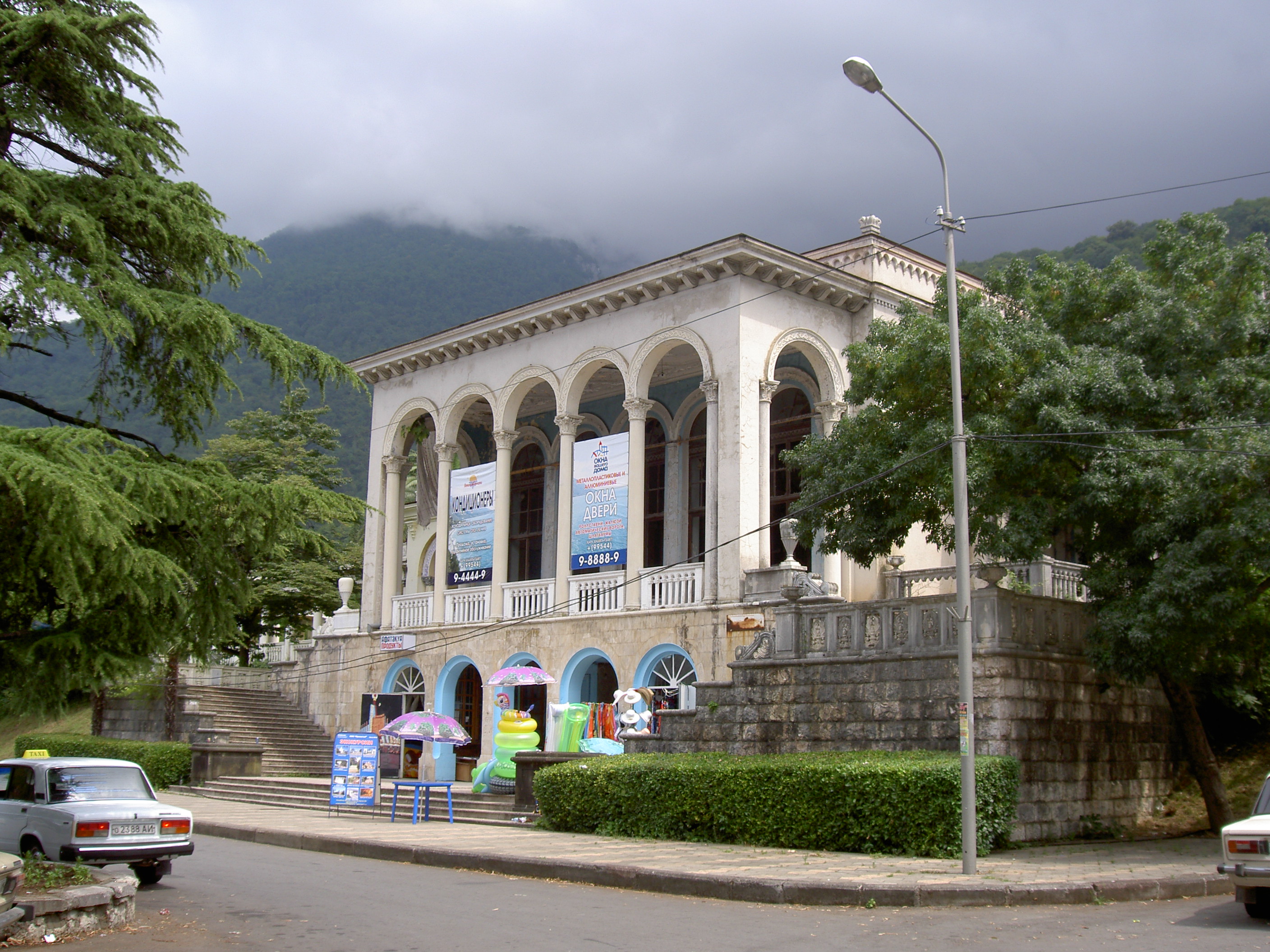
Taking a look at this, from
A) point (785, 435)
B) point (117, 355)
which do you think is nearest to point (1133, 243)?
point (785, 435)

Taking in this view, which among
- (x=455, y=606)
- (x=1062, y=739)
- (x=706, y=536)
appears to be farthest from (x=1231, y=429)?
(x=455, y=606)

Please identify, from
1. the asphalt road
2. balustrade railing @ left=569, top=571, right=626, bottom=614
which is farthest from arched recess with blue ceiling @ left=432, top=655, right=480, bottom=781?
the asphalt road

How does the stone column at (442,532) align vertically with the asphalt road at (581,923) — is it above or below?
above

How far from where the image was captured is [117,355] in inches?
431

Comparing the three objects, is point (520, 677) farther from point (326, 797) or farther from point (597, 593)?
point (326, 797)

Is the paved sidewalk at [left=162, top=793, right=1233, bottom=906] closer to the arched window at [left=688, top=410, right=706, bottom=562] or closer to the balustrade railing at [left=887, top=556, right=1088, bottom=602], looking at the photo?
the balustrade railing at [left=887, top=556, right=1088, bottom=602]

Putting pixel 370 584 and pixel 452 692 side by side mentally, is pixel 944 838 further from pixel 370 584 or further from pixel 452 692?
pixel 370 584

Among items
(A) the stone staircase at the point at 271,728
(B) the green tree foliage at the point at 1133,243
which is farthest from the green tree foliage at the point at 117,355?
(B) the green tree foliage at the point at 1133,243

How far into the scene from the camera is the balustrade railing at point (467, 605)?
27391mm

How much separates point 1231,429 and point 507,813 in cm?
1252

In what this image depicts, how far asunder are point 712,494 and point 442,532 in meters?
8.99

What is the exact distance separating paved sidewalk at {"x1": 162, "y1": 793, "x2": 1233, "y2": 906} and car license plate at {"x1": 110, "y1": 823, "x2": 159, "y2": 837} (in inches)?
155

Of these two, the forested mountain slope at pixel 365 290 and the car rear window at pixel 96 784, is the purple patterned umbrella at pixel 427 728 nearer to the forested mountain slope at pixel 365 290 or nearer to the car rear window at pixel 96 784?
the car rear window at pixel 96 784

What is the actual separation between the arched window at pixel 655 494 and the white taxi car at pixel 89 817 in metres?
17.6
